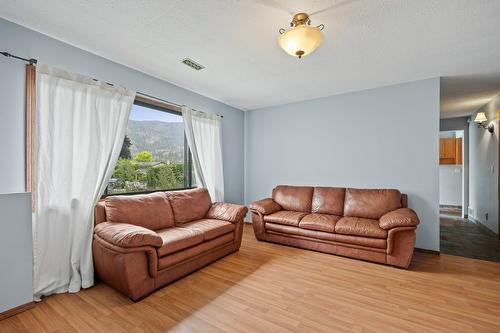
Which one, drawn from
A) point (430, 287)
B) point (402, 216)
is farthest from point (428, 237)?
point (430, 287)

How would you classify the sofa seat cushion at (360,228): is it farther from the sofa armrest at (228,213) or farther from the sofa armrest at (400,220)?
the sofa armrest at (228,213)

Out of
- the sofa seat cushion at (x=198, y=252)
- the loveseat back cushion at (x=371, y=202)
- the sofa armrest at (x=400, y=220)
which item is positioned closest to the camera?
the sofa seat cushion at (x=198, y=252)

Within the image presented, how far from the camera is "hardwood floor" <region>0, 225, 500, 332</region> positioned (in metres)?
1.73

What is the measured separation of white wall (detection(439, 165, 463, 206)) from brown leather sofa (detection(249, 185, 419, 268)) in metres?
4.73

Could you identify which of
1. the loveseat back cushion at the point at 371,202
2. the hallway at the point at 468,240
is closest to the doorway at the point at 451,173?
the hallway at the point at 468,240

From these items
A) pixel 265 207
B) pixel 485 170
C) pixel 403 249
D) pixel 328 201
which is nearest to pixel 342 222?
pixel 328 201

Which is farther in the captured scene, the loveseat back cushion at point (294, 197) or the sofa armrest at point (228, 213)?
the loveseat back cushion at point (294, 197)

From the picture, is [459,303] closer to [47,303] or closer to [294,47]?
[294,47]

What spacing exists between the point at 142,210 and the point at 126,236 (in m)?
0.75

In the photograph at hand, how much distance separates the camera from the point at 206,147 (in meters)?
4.02

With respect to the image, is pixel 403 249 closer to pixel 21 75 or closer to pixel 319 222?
pixel 319 222

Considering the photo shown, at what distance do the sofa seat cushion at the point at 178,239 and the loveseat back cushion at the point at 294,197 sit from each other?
6.27ft

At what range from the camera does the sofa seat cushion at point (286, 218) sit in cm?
345

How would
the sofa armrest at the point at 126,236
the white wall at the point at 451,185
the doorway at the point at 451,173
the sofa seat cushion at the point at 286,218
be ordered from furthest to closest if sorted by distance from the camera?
the white wall at the point at 451,185
the doorway at the point at 451,173
the sofa seat cushion at the point at 286,218
the sofa armrest at the point at 126,236
